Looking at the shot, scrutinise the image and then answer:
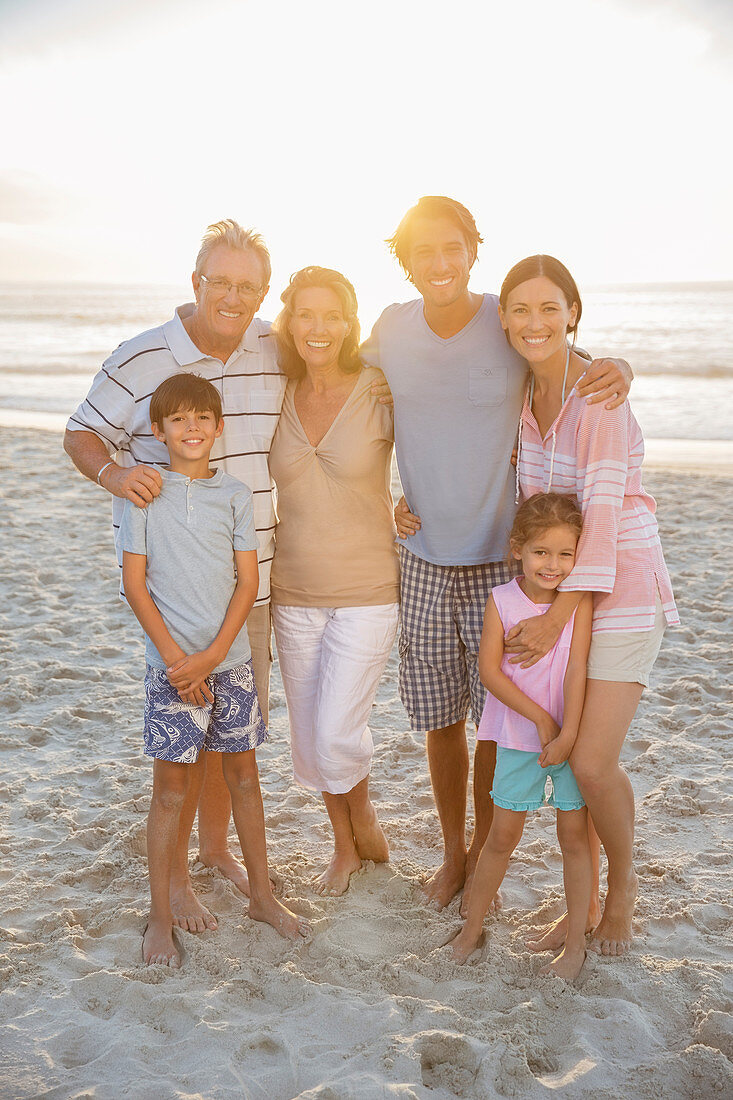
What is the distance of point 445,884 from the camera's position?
10.3ft

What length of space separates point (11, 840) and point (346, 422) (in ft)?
6.64

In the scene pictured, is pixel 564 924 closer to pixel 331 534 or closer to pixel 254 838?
pixel 254 838

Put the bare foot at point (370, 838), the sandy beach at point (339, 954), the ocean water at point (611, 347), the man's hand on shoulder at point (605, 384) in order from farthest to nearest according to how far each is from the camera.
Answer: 1. the ocean water at point (611, 347)
2. the bare foot at point (370, 838)
3. the man's hand on shoulder at point (605, 384)
4. the sandy beach at point (339, 954)

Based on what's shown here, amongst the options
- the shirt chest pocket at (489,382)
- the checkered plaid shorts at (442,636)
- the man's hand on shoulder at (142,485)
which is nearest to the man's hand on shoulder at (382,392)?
the shirt chest pocket at (489,382)

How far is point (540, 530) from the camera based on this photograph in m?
2.51

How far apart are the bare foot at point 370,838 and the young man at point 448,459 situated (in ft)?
0.83

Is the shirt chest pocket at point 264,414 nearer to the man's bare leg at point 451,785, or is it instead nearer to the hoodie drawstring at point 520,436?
the hoodie drawstring at point 520,436

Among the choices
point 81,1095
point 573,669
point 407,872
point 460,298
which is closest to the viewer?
point 81,1095

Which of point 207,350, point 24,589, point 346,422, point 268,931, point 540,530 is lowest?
point 268,931

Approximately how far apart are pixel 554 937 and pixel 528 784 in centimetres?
56

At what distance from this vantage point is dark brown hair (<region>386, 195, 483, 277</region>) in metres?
2.81

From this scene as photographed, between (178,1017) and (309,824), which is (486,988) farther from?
(309,824)

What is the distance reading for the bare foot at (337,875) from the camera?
10.4ft

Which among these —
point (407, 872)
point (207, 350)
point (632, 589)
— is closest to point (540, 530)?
point (632, 589)
